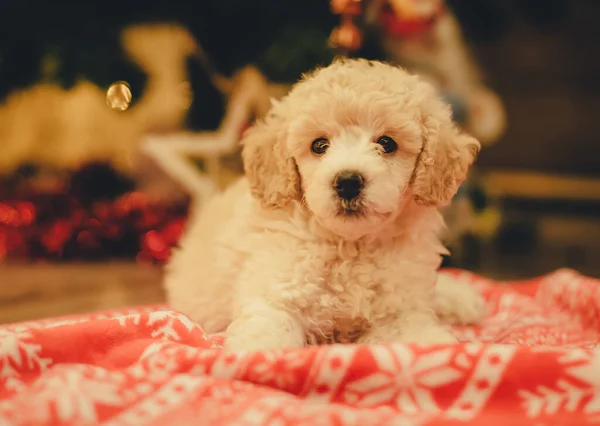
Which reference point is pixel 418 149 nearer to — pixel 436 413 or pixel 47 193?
pixel 436 413

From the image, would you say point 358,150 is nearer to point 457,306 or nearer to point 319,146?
point 319,146

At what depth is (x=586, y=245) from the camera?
4.18m

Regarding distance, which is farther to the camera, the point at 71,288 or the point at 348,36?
the point at 71,288

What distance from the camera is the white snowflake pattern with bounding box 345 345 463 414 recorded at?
1.09 meters

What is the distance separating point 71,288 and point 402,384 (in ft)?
7.21

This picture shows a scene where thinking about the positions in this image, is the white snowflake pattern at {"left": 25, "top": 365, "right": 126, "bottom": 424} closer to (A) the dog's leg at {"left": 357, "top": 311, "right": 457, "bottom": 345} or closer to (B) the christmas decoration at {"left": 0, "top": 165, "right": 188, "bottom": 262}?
(A) the dog's leg at {"left": 357, "top": 311, "right": 457, "bottom": 345}

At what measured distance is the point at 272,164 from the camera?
149 centimetres

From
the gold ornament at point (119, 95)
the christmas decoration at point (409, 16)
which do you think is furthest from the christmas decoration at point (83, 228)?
the christmas decoration at point (409, 16)

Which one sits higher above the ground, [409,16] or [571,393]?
[409,16]

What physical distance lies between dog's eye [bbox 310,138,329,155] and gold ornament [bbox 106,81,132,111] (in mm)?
1539

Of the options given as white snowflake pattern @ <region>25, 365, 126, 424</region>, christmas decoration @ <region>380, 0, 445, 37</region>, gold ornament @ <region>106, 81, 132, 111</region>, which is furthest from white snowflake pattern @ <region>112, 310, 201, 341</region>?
christmas decoration @ <region>380, 0, 445, 37</region>

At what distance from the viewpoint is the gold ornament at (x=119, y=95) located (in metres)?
2.65

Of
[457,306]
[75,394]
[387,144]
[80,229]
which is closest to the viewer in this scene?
[75,394]

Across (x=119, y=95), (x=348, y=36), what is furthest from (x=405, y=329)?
(x=119, y=95)
